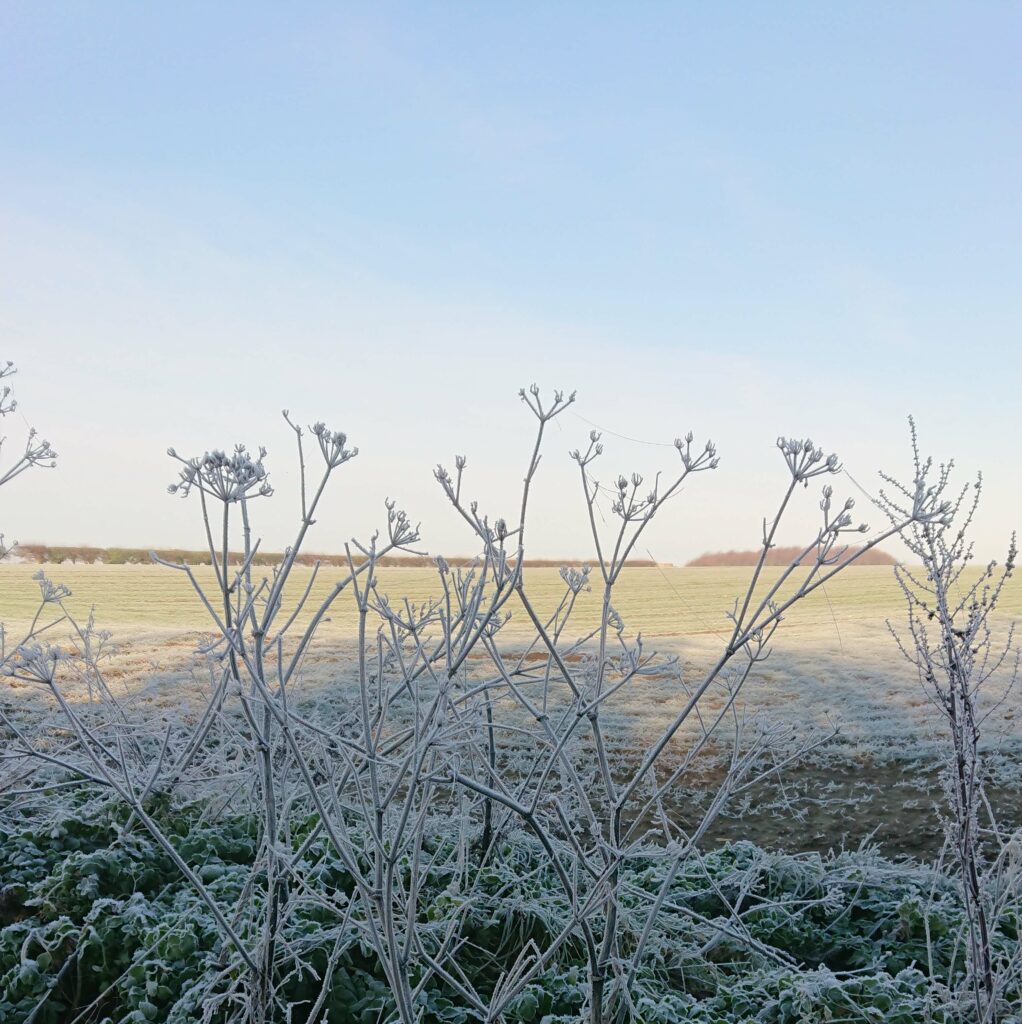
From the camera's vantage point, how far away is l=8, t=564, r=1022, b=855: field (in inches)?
196

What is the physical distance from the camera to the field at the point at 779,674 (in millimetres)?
4973

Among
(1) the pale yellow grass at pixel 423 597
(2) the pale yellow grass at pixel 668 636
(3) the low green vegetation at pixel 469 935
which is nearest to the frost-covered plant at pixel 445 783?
(3) the low green vegetation at pixel 469 935

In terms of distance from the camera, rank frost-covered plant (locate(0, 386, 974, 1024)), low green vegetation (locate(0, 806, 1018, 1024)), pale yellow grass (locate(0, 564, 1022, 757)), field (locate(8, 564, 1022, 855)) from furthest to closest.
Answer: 1. pale yellow grass (locate(0, 564, 1022, 757))
2. field (locate(8, 564, 1022, 855))
3. low green vegetation (locate(0, 806, 1018, 1024))
4. frost-covered plant (locate(0, 386, 974, 1024))

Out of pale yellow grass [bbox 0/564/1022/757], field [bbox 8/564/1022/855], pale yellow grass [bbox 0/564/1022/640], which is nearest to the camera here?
field [bbox 8/564/1022/855]

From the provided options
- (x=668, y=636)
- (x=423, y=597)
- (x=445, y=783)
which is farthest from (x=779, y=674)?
(x=445, y=783)

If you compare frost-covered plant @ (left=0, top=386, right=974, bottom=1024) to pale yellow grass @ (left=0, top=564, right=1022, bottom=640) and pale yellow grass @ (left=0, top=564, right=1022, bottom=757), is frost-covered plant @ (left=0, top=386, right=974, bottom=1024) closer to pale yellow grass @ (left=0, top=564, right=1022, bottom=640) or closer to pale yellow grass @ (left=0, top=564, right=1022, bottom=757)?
pale yellow grass @ (left=0, top=564, right=1022, bottom=757)

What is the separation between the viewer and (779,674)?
8594mm

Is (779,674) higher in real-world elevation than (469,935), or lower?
higher

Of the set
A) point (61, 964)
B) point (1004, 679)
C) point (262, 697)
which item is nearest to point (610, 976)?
point (262, 697)

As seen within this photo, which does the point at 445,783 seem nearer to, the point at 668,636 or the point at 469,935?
the point at 469,935

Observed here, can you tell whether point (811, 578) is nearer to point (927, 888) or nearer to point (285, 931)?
point (285, 931)

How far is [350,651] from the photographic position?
8766 mm

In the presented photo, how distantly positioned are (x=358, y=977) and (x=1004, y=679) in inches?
311

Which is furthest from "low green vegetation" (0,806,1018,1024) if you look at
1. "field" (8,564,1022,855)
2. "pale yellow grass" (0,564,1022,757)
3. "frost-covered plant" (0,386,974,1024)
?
"pale yellow grass" (0,564,1022,757)
